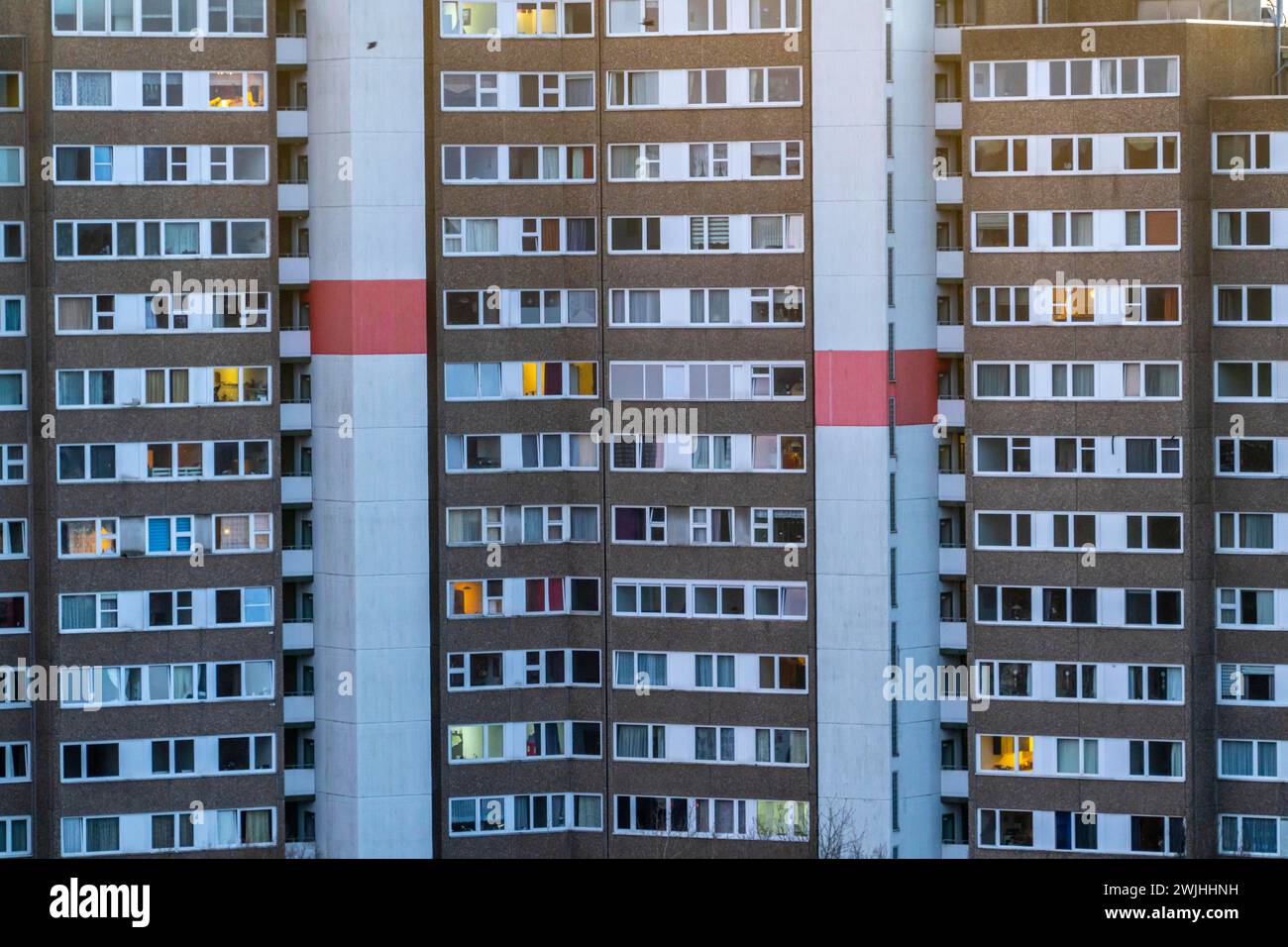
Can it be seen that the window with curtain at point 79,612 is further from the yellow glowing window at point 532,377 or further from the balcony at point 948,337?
the balcony at point 948,337

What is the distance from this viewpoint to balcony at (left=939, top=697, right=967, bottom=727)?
1213 inches

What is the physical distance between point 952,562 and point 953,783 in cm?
383

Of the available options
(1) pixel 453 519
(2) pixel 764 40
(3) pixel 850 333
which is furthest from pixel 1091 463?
(1) pixel 453 519

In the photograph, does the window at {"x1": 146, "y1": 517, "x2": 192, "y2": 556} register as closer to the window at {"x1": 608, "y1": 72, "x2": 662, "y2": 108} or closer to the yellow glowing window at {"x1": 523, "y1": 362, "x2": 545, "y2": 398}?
the yellow glowing window at {"x1": 523, "y1": 362, "x2": 545, "y2": 398}

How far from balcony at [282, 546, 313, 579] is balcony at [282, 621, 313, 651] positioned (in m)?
0.84

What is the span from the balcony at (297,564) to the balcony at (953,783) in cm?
1133

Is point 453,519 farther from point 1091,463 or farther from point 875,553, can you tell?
point 1091,463

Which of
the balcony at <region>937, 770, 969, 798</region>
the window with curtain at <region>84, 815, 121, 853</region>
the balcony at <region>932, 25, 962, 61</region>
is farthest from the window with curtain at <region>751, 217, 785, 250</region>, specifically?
the window with curtain at <region>84, 815, 121, 853</region>

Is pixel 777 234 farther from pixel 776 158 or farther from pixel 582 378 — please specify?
pixel 582 378

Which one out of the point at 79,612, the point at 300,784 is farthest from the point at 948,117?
the point at 79,612

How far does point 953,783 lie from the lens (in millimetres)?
31078

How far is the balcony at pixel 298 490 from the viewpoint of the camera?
99.6 ft

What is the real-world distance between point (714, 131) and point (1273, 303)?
9640 millimetres
